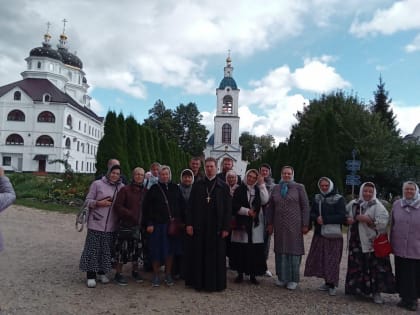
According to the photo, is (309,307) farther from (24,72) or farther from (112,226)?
(24,72)

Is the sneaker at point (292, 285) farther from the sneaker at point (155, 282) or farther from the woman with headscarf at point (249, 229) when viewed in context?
the sneaker at point (155, 282)

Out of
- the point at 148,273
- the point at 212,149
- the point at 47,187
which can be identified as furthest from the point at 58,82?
the point at 148,273

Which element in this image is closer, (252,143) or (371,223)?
(371,223)

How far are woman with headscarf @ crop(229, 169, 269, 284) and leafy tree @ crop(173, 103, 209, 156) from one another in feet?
193

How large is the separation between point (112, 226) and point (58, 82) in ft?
179

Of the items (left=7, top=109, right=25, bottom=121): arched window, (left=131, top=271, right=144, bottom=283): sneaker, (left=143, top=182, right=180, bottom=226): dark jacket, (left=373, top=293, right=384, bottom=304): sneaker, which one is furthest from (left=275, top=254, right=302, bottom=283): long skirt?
(left=7, top=109, right=25, bottom=121): arched window

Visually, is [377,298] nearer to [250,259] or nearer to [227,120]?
[250,259]

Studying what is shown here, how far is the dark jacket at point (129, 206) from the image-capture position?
569cm

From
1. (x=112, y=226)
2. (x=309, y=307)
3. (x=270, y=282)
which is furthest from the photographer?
(x=270, y=282)

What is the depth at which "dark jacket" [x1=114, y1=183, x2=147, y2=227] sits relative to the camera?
5.69 metres

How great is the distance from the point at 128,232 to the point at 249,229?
187 cm

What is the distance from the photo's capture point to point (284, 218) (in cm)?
597

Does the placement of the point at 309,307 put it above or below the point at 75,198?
below

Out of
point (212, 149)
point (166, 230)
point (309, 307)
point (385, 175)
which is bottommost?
point (309, 307)
